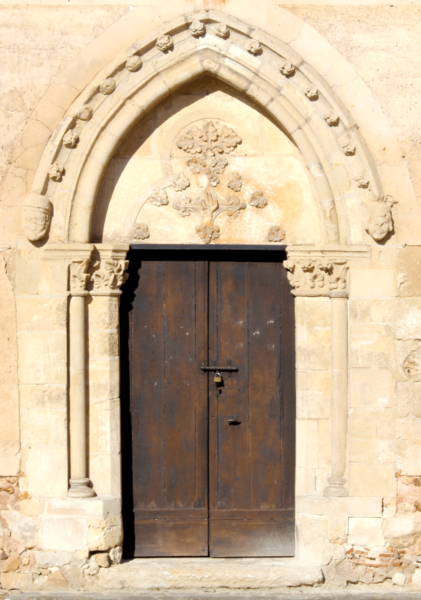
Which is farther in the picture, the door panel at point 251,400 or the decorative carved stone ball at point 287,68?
the door panel at point 251,400

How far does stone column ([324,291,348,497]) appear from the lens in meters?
5.27

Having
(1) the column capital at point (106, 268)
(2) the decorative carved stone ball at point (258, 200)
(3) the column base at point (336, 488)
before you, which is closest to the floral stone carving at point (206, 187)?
(2) the decorative carved stone ball at point (258, 200)

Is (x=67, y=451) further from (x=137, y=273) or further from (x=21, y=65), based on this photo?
(x=21, y=65)

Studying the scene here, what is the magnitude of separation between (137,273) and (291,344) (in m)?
1.27

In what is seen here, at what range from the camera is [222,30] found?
5.20 meters

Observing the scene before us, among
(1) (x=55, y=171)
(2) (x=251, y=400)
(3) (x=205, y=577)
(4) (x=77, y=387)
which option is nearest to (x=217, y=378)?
(2) (x=251, y=400)

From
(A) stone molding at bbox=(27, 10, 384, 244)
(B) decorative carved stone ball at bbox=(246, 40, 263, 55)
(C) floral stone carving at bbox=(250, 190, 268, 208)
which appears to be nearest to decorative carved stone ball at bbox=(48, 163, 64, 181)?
(A) stone molding at bbox=(27, 10, 384, 244)

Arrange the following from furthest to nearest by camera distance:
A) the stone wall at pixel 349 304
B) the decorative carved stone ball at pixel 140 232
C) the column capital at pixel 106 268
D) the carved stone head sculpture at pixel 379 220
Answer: the decorative carved stone ball at pixel 140 232, the column capital at pixel 106 268, the stone wall at pixel 349 304, the carved stone head sculpture at pixel 379 220

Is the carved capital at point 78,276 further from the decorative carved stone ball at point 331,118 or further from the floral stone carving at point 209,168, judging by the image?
the decorative carved stone ball at point 331,118

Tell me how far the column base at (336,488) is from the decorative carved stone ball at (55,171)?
288cm

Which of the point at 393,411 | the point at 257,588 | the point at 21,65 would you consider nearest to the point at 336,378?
the point at 393,411

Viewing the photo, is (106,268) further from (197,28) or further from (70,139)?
(197,28)

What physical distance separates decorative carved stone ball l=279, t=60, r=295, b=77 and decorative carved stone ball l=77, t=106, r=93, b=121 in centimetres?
137

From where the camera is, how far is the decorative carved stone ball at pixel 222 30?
5.20 metres
